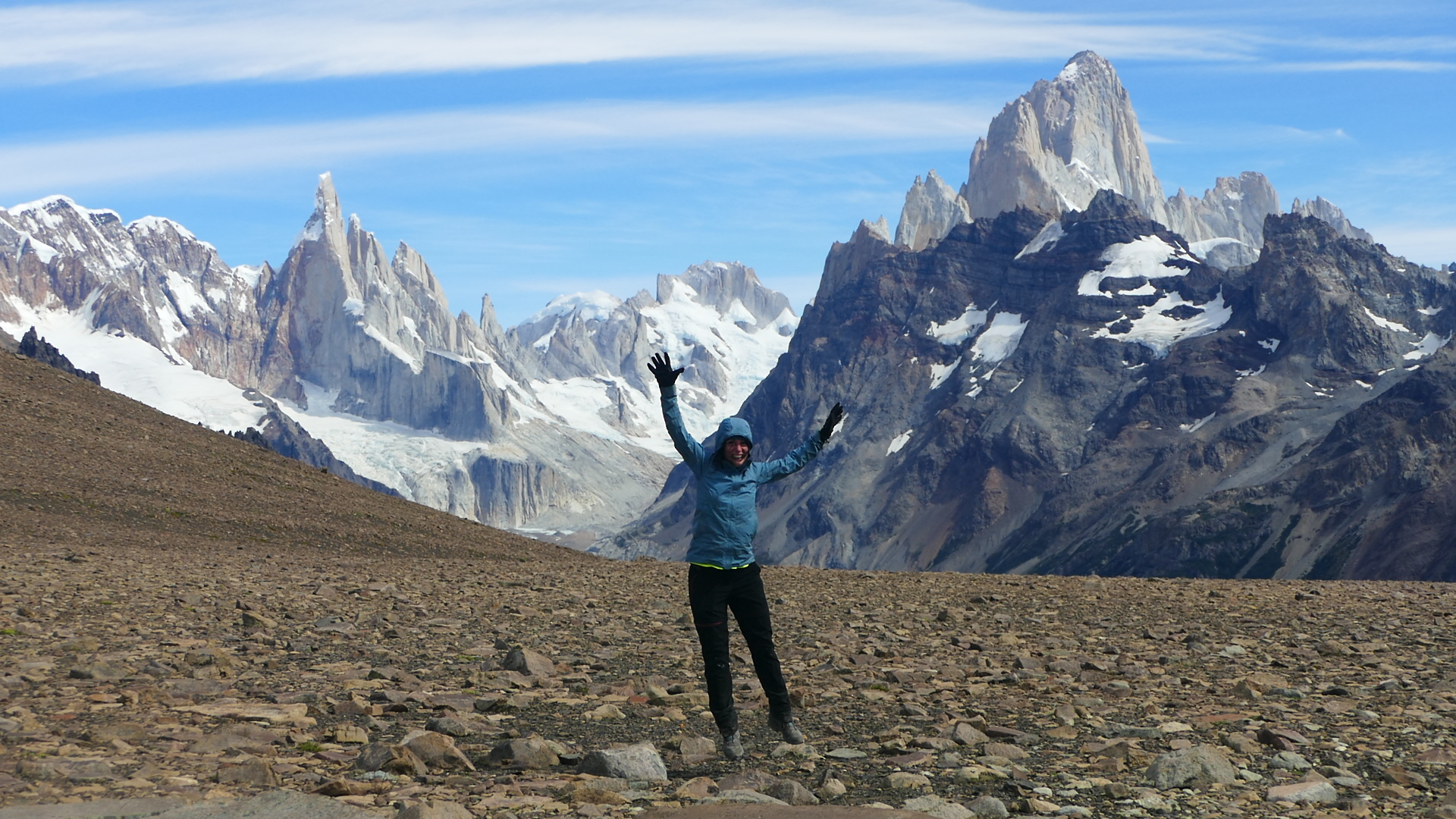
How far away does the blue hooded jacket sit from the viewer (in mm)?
14414

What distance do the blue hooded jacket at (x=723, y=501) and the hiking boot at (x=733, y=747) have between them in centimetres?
185

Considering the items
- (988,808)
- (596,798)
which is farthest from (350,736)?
(988,808)

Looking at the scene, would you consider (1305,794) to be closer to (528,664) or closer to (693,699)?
(693,699)

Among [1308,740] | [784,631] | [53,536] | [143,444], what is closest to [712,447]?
[1308,740]

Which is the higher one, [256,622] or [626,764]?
[256,622]

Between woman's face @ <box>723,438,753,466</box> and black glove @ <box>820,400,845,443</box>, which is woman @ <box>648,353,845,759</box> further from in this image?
black glove @ <box>820,400,845,443</box>

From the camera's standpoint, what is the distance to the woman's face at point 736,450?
1467cm

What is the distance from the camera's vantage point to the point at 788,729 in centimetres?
1412

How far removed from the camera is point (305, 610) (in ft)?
82.8

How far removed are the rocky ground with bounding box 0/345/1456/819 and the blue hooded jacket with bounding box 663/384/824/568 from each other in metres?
1.99

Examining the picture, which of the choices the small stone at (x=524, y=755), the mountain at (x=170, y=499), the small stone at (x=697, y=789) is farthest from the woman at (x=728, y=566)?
the mountain at (x=170, y=499)

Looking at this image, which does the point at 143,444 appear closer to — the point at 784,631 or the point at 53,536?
the point at 53,536

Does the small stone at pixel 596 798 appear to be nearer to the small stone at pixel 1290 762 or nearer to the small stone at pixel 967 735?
the small stone at pixel 967 735

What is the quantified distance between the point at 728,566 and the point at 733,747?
199 cm
